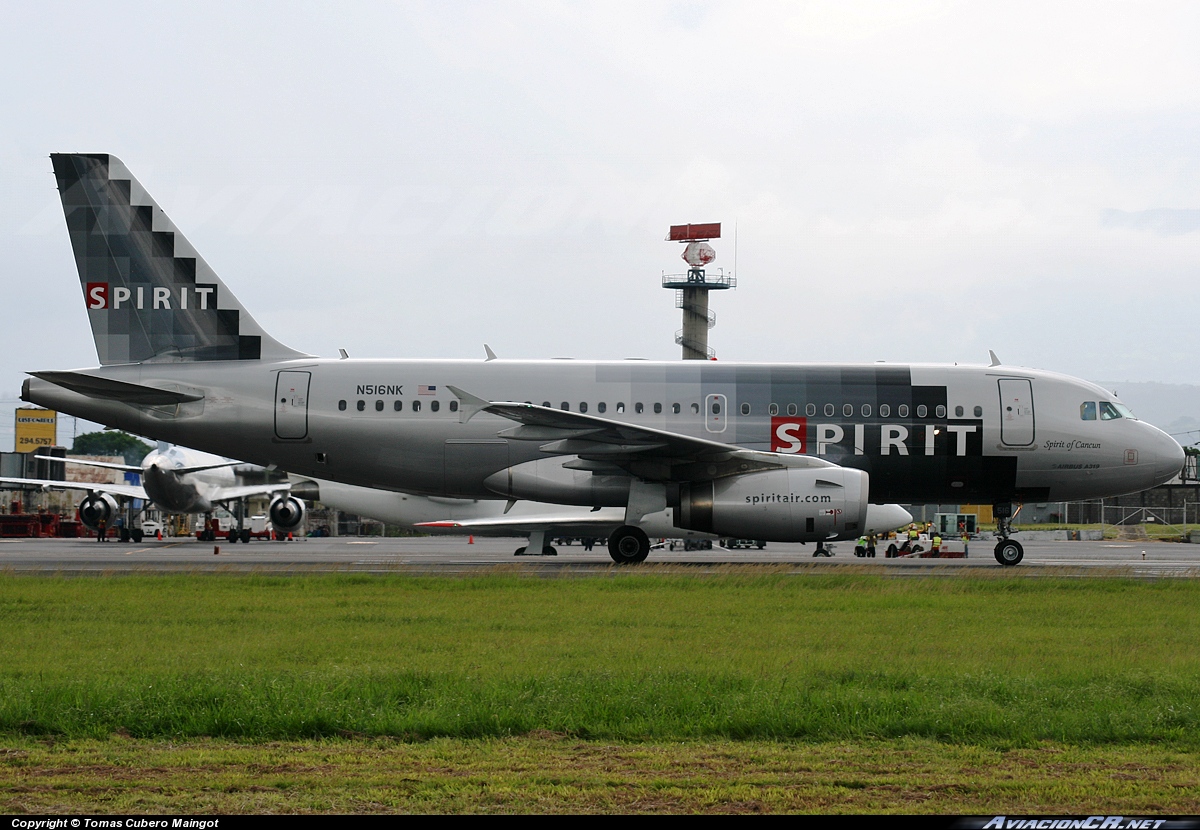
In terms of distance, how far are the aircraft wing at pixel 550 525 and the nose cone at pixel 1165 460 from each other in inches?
443

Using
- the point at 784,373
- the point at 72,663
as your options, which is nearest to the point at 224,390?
the point at 784,373

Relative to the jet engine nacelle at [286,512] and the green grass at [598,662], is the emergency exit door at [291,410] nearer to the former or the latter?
the green grass at [598,662]

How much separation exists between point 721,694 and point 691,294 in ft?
307

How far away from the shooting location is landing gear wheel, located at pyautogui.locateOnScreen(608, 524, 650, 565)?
23.0 metres

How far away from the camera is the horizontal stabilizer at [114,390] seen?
75.9 ft

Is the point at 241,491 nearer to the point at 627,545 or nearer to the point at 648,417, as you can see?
the point at 648,417

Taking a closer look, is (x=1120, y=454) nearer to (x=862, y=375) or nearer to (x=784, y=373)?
(x=862, y=375)

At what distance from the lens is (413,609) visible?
550 inches

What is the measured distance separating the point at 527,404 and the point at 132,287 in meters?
8.85

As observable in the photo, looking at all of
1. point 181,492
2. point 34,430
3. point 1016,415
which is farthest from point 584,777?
point 34,430

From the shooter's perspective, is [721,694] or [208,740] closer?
[208,740]

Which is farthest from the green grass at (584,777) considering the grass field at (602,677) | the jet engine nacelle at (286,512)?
the jet engine nacelle at (286,512)

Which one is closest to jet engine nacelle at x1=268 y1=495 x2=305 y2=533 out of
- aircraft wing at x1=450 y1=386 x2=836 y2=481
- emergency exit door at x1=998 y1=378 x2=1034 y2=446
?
aircraft wing at x1=450 y1=386 x2=836 y2=481

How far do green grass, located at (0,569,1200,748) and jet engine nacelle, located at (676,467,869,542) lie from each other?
4.65 metres
